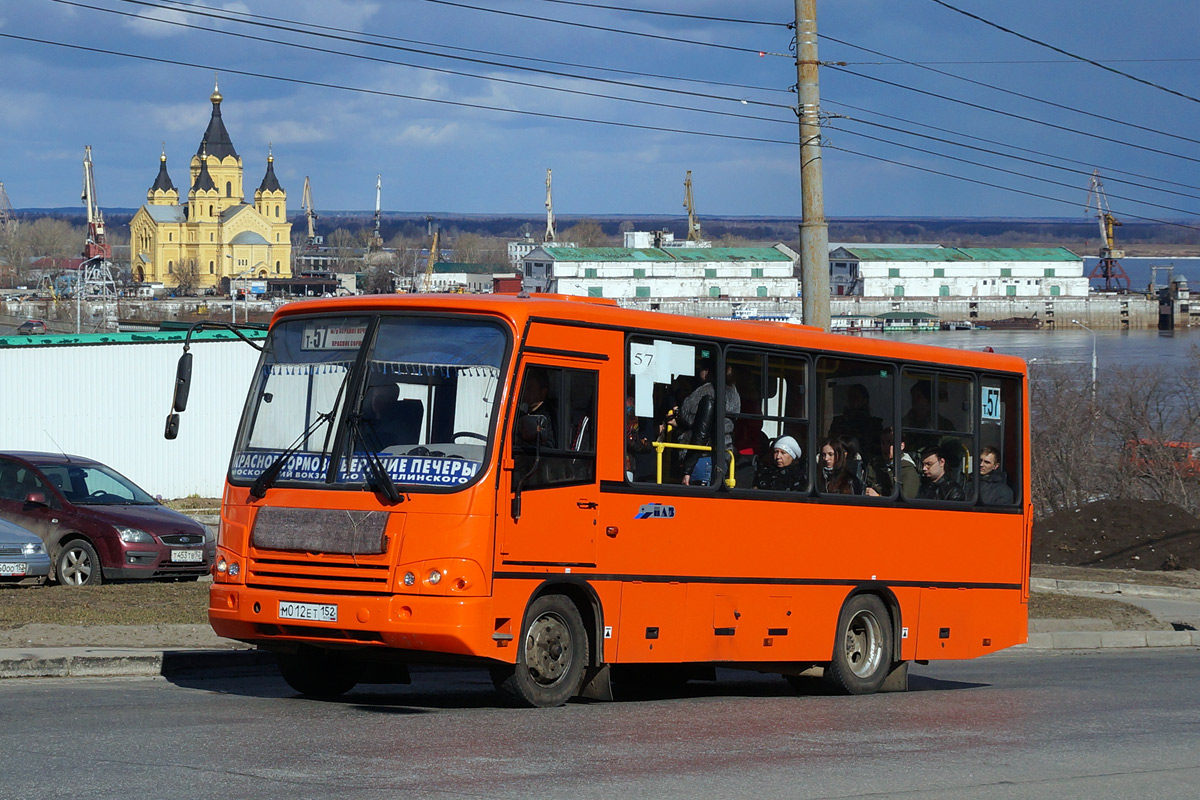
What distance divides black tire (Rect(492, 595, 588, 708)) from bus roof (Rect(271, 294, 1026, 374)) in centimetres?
200

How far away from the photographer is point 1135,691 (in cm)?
1373

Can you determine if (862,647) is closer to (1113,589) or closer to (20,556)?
(20,556)

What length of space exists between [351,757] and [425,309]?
338cm

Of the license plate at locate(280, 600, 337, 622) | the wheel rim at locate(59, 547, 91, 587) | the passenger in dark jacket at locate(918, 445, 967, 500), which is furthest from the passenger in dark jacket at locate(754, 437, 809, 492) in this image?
the wheel rim at locate(59, 547, 91, 587)

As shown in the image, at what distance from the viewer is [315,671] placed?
36.1ft

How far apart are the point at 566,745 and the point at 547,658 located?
5.17 ft

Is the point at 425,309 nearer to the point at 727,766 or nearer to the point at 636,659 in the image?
the point at 636,659

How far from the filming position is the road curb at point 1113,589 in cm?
2517

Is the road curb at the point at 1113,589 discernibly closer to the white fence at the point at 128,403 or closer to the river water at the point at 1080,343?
the white fence at the point at 128,403

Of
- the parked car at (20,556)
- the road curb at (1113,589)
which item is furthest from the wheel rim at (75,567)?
the road curb at (1113,589)

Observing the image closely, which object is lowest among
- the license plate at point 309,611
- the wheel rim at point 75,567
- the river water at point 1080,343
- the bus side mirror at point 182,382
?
the wheel rim at point 75,567

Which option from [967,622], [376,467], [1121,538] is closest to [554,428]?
[376,467]

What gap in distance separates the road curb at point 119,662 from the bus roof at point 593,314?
309 centimetres

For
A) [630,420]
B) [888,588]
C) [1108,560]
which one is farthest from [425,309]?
[1108,560]
